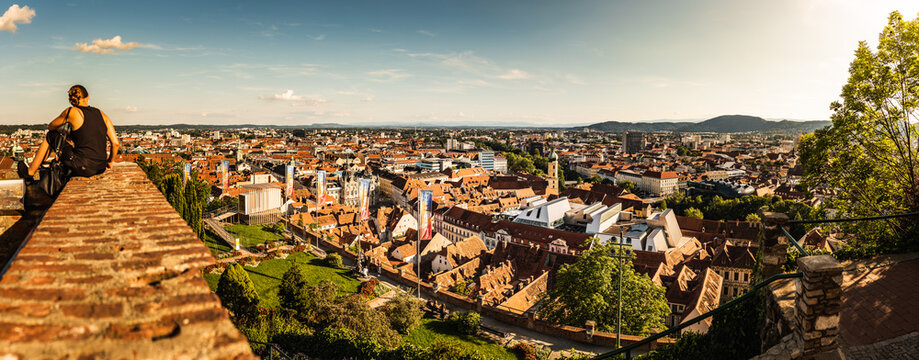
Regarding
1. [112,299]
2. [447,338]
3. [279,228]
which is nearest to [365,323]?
[447,338]

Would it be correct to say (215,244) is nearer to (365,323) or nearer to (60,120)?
(365,323)

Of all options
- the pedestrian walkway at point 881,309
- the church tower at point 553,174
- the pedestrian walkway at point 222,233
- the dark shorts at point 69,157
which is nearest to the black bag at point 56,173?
the dark shorts at point 69,157

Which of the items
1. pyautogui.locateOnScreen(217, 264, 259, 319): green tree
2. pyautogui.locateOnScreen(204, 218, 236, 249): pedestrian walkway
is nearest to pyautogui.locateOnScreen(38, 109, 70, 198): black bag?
pyautogui.locateOnScreen(217, 264, 259, 319): green tree

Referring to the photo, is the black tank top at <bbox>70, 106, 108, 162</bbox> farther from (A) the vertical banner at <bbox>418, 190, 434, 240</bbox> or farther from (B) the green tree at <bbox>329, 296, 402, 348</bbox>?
(A) the vertical banner at <bbox>418, 190, 434, 240</bbox>

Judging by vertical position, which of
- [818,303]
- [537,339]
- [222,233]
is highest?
[818,303]

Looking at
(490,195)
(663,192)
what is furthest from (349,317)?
(663,192)
